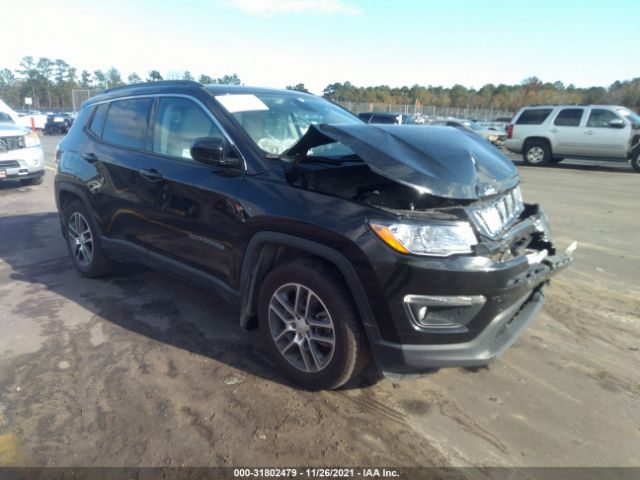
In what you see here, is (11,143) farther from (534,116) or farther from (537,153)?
(534,116)

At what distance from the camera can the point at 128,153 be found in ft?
13.5

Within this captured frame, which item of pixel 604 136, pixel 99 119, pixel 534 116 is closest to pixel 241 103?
pixel 99 119

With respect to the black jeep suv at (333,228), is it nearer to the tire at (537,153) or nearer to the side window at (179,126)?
the side window at (179,126)

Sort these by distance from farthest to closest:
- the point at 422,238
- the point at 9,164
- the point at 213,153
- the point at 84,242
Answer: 1. the point at 9,164
2. the point at 84,242
3. the point at 213,153
4. the point at 422,238

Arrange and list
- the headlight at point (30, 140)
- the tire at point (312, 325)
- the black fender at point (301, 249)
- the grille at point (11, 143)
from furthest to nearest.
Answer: the headlight at point (30, 140) → the grille at point (11, 143) → the tire at point (312, 325) → the black fender at point (301, 249)

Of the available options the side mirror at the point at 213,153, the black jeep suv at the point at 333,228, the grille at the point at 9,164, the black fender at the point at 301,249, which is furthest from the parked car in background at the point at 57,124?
the black fender at the point at 301,249

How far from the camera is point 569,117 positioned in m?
15.4

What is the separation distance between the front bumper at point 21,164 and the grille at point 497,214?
10.1m

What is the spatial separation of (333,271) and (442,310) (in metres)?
0.66

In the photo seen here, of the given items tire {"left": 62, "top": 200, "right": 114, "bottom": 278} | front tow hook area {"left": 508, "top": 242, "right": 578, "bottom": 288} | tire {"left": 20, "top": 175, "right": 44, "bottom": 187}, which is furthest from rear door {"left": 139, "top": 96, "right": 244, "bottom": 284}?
tire {"left": 20, "top": 175, "right": 44, "bottom": 187}

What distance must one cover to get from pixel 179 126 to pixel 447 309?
2545mm

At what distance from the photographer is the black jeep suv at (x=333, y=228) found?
8.21 ft

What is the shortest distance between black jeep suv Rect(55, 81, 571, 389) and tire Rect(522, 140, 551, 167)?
46.1 feet

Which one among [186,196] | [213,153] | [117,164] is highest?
[213,153]
